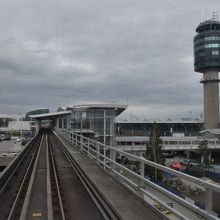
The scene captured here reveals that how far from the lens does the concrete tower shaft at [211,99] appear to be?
13400 centimetres

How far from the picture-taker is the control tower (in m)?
134

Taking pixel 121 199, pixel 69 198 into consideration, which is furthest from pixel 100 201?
pixel 69 198

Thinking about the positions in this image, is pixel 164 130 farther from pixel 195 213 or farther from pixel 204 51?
pixel 195 213

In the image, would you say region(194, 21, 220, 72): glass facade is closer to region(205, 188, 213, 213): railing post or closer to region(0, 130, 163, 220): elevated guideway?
region(0, 130, 163, 220): elevated guideway

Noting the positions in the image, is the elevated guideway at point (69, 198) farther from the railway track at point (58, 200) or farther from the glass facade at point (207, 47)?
the glass facade at point (207, 47)

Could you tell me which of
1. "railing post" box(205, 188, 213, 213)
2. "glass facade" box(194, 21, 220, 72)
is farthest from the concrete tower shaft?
"railing post" box(205, 188, 213, 213)

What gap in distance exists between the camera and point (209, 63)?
449 feet

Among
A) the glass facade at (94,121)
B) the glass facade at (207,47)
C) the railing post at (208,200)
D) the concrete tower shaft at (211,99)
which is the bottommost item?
the railing post at (208,200)

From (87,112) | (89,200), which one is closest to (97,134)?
(87,112)

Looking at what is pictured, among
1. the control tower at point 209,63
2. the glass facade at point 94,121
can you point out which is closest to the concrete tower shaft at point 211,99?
the control tower at point 209,63

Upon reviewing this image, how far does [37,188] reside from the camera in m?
11.1

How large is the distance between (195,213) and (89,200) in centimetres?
427

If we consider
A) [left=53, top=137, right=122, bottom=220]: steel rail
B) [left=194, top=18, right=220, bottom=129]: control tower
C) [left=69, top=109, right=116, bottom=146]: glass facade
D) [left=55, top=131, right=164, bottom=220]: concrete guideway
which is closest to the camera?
[left=55, top=131, right=164, bottom=220]: concrete guideway

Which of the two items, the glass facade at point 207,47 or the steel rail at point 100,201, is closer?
the steel rail at point 100,201
